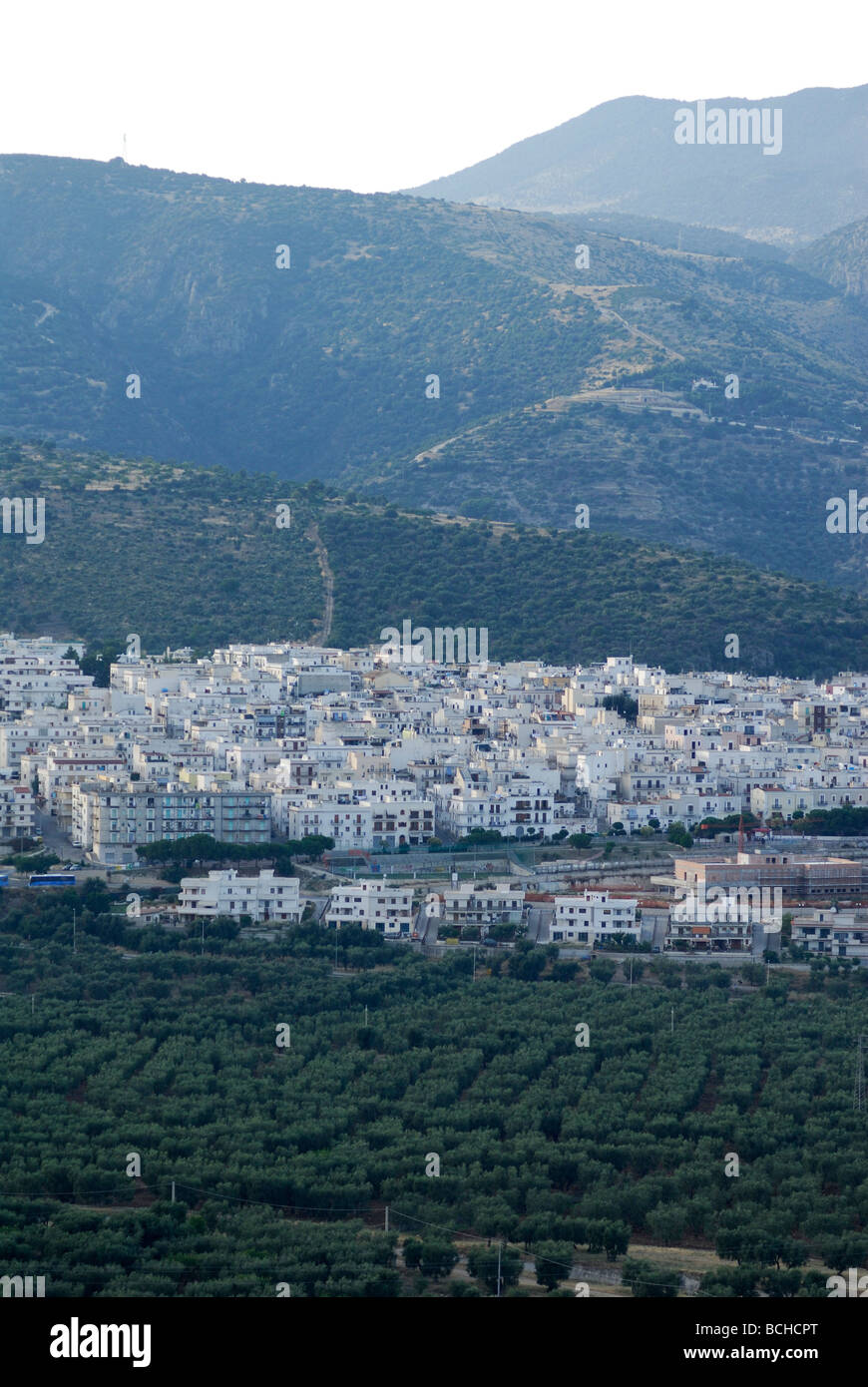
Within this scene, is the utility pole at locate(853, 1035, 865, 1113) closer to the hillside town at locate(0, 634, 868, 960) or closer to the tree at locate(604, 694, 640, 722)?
the hillside town at locate(0, 634, 868, 960)

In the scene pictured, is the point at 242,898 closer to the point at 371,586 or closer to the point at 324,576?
the point at 371,586

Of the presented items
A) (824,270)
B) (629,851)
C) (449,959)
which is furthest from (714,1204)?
(824,270)

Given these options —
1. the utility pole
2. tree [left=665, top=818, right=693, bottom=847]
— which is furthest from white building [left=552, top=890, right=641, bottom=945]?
the utility pole

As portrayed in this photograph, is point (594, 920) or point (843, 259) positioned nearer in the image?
point (594, 920)

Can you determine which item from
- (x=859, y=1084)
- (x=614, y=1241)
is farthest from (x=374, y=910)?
(x=614, y=1241)

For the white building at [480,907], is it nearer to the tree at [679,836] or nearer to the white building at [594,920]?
the white building at [594,920]

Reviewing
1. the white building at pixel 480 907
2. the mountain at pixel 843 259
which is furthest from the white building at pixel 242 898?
the mountain at pixel 843 259
